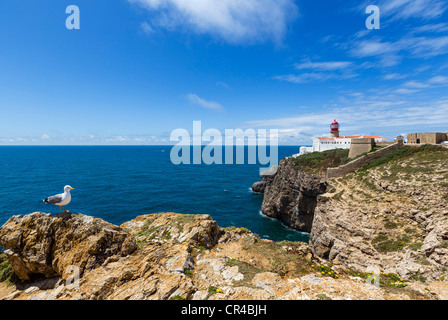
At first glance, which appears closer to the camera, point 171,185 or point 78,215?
point 78,215

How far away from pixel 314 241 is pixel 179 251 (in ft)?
91.0

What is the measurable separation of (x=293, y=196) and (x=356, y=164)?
18420mm

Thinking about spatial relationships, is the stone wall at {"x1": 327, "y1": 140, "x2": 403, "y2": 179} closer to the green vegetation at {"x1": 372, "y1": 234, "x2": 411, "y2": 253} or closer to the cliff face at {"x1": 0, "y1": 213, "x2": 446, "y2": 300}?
the green vegetation at {"x1": 372, "y1": 234, "x2": 411, "y2": 253}

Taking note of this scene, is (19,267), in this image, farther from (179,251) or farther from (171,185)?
(171,185)

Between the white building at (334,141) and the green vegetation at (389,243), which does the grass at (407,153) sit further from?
the green vegetation at (389,243)

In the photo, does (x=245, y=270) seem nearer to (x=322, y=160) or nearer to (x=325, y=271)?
(x=325, y=271)

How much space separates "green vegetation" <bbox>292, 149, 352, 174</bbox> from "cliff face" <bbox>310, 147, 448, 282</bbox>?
14.4 meters

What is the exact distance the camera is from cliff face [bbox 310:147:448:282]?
58.8 feet

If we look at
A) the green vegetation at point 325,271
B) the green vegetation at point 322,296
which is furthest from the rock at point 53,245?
the green vegetation at point 325,271

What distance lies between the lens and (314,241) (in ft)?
105

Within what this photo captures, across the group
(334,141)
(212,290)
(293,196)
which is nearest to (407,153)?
(334,141)
